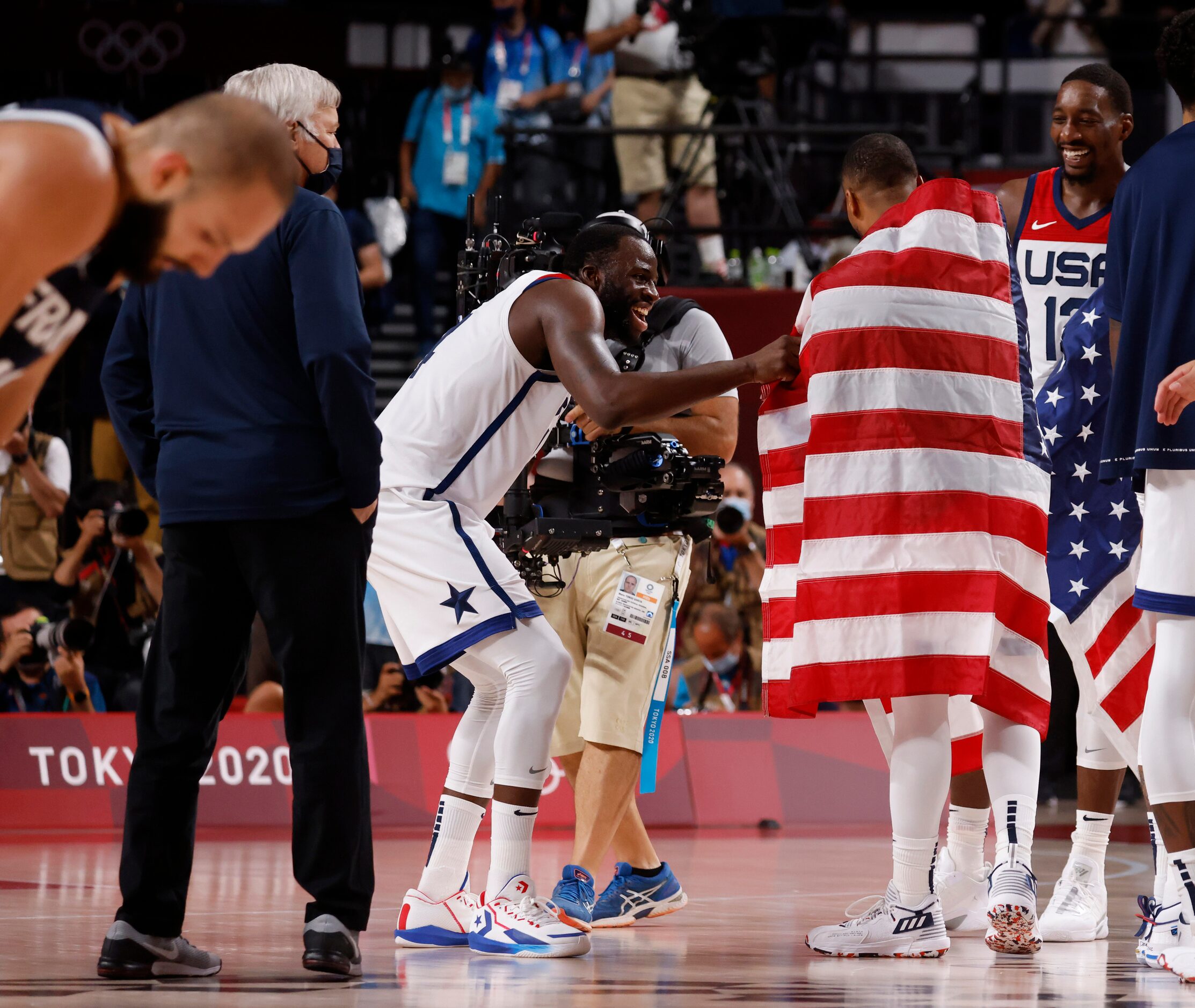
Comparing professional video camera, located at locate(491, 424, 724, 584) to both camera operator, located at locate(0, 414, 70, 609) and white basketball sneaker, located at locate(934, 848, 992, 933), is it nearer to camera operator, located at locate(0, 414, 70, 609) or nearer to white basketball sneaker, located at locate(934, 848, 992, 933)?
white basketball sneaker, located at locate(934, 848, 992, 933)

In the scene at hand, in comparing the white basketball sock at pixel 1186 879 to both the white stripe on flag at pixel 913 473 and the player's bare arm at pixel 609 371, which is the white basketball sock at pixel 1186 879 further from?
the player's bare arm at pixel 609 371

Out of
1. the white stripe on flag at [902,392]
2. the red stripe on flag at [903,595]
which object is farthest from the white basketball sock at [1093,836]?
the white stripe on flag at [902,392]

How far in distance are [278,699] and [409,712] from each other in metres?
0.71

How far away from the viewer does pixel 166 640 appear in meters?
4.24

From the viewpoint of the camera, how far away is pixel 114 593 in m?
8.98

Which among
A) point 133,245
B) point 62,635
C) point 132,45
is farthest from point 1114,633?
point 132,45

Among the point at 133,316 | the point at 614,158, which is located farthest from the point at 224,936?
the point at 614,158

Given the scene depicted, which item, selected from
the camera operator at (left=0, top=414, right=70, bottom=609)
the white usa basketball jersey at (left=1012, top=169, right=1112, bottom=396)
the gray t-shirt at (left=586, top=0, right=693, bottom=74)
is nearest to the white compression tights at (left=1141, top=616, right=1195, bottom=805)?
the white usa basketball jersey at (left=1012, top=169, right=1112, bottom=396)

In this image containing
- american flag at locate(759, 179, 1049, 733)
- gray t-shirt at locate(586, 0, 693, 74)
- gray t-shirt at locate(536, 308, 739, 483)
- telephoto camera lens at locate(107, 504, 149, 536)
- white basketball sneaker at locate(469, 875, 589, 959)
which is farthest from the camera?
gray t-shirt at locate(586, 0, 693, 74)

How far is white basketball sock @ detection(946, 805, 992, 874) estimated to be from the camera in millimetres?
5141

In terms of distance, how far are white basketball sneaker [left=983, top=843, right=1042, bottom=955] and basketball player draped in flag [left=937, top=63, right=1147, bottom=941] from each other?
41 centimetres

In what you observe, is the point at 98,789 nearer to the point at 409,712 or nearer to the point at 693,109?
the point at 409,712

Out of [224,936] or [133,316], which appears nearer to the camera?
[133,316]

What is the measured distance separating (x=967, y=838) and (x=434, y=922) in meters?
1.64
